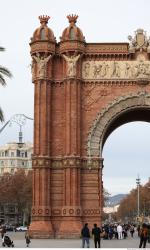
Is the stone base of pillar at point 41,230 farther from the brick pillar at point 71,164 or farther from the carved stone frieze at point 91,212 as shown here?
the carved stone frieze at point 91,212

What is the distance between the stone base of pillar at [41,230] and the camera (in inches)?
1521

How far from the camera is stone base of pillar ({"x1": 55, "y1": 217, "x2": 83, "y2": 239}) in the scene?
126 feet

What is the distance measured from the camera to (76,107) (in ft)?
132

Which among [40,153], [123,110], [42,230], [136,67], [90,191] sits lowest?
[42,230]

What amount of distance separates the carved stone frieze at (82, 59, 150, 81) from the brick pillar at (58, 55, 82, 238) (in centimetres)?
152

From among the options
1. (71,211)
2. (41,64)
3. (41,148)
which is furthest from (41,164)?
(41,64)

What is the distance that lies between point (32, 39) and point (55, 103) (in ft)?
16.3

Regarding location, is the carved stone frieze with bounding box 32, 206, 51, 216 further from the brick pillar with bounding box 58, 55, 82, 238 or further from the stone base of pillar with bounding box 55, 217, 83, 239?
the stone base of pillar with bounding box 55, 217, 83, 239

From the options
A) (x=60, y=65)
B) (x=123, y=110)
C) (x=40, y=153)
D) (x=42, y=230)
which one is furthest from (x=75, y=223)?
(x=60, y=65)

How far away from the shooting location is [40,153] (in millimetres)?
40000

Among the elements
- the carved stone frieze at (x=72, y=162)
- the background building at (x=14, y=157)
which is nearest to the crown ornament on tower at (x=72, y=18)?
the carved stone frieze at (x=72, y=162)

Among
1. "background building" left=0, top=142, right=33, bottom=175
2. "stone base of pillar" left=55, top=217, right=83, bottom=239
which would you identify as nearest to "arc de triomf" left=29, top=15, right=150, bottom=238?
"stone base of pillar" left=55, top=217, right=83, bottom=239

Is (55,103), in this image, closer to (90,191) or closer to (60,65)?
(60,65)

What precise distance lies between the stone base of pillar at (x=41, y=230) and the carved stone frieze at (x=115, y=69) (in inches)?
423
